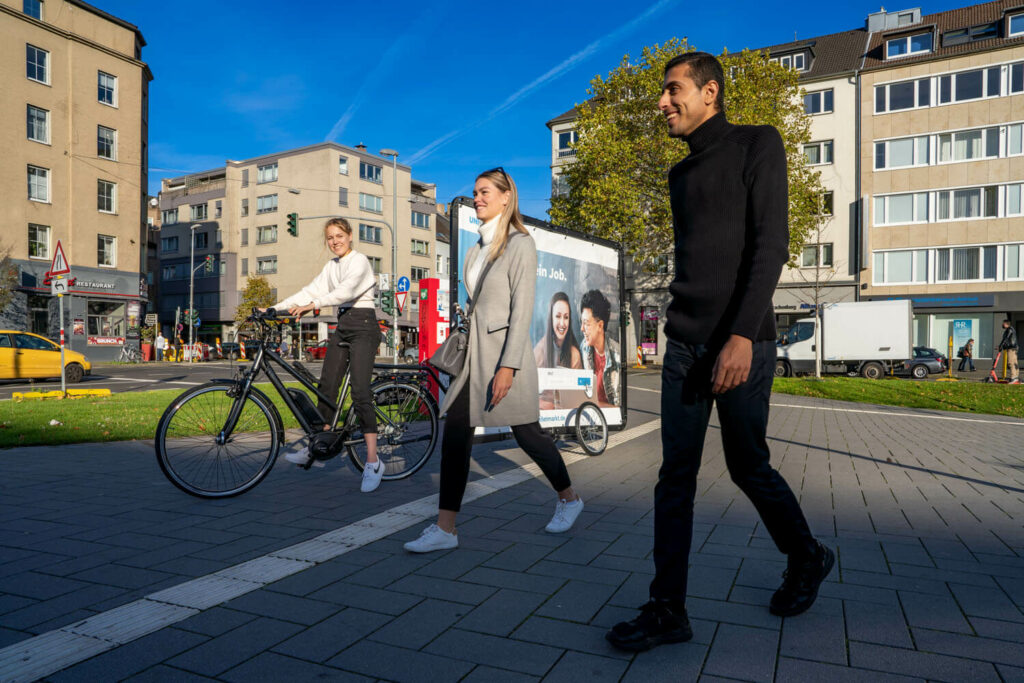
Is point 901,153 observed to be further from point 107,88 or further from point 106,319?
point 106,319

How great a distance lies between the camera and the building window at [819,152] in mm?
37875

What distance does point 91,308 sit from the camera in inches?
1399

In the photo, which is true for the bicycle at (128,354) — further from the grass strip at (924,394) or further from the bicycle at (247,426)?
the bicycle at (247,426)

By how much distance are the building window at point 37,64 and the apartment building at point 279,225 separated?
73.2 feet

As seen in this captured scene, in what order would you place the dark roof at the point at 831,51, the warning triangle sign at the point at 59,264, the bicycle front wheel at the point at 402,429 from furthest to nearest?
the dark roof at the point at 831,51 → the warning triangle sign at the point at 59,264 → the bicycle front wheel at the point at 402,429

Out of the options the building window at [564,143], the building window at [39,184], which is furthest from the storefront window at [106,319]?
the building window at [564,143]

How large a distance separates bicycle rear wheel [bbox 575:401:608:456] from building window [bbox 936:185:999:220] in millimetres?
34968

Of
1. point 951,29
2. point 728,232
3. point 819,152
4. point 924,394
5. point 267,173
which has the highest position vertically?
point 951,29

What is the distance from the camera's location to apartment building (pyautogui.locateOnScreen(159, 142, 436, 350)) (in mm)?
57438

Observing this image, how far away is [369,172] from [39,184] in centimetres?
3022

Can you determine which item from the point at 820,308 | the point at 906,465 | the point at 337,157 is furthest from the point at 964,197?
the point at 337,157

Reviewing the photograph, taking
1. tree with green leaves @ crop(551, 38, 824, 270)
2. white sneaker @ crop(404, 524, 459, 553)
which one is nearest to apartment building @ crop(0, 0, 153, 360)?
tree with green leaves @ crop(551, 38, 824, 270)

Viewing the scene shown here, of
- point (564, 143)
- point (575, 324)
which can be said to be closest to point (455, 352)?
point (575, 324)

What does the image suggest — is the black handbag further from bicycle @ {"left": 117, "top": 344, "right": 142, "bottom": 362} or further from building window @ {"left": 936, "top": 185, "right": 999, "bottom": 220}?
building window @ {"left": 936, "top": 185, "right": 999, "bottom": 220}
